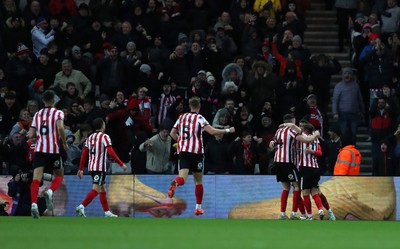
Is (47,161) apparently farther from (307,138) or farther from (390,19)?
(390,19)

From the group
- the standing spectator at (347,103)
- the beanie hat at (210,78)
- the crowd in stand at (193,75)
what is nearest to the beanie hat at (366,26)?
the crowd in stand at (193,75)

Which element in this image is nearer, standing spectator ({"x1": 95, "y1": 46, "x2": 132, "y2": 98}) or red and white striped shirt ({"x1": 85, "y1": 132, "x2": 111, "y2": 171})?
red and white striped shirt ({"x1": 85, "y1": 132, "x2": 111, "y2": 171})

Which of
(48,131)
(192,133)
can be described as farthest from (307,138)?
(48,131)

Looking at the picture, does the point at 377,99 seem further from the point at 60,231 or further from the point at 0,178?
the point at 60,231

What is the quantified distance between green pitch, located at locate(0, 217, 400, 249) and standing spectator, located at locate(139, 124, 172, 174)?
463cm

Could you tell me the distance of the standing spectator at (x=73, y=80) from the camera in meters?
24.7

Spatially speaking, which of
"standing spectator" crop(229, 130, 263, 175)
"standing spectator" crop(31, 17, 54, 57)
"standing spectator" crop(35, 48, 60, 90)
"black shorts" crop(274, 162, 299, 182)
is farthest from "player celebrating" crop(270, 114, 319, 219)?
"standing spectator" crop(31, 17, 54, 57)

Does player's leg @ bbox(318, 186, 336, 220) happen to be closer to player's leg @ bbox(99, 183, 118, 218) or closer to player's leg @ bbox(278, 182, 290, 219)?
player's leg @ bbox(278, 182, 290, 219)

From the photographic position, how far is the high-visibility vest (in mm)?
21531

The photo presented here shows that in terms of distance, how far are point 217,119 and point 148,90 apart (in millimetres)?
2296

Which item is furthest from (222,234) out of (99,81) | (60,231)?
(99,81)

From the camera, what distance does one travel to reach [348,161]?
71.0 ft

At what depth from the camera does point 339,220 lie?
20.5 metres

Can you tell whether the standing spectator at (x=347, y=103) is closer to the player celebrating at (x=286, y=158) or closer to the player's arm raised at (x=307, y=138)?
the player celebrating at (x=286, y=158)
